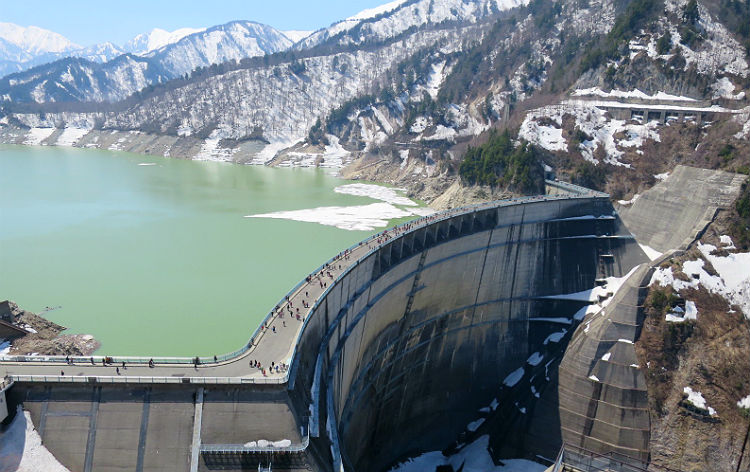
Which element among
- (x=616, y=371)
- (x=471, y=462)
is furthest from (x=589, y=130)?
(x=471, y=462)

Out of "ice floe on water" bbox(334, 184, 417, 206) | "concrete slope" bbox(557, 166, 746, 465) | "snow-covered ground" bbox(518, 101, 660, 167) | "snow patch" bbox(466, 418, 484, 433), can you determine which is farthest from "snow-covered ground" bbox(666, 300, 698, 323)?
"ice floe on water" bbox(334, 184, 417, 206)

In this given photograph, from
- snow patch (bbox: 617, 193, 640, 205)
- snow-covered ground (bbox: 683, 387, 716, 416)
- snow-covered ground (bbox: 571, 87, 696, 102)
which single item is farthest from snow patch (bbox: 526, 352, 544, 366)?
snow-covered ground (bbox: 571, 87, 696, 102)

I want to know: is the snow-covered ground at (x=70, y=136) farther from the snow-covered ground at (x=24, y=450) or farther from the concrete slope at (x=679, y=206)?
the snow-covered ground at (x=24, y=450)

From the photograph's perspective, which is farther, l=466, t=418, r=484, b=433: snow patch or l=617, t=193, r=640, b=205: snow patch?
l=617, t=193, r=640, b=205: snow patch

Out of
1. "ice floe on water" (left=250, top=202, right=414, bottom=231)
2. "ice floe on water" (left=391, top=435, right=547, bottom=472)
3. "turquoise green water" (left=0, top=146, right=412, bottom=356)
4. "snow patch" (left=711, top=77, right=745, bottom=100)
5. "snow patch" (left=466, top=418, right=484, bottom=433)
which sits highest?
"snow patch" (left=711, top=77, right=745, bottom=100)

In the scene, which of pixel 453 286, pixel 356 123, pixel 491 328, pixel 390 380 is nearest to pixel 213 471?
pixel 390 380

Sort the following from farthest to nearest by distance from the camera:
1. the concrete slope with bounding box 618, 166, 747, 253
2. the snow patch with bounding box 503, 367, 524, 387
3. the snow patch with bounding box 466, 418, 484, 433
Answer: the concrete slope with bounding box 618, 166, 747, 253 → the snow patch with bounding box 503, 367, 524, 387 → the snow patch with bounding box 466, 418, 484, 433

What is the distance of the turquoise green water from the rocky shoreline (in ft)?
3.41

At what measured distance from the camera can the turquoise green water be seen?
34.5 meters

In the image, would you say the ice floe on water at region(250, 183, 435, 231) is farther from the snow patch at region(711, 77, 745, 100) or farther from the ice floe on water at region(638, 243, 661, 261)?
the snow patch at region(711, 77, 745, 100)

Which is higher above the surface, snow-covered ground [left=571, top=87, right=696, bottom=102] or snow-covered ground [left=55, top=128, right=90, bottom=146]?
snow-covered ground [left=571, top=87, right=696, bottom=102]

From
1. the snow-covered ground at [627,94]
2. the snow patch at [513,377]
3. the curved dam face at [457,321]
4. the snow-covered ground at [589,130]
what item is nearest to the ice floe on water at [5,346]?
the curved dam face at [457,321]

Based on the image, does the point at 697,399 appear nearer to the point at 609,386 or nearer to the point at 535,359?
the point at 609,386

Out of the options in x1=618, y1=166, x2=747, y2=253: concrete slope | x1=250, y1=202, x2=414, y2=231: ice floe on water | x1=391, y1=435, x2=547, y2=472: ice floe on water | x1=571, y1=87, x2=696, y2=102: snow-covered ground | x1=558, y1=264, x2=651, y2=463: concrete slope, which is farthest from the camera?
x1=250, y1=202, x2=414, y2=231: ice floe on water
